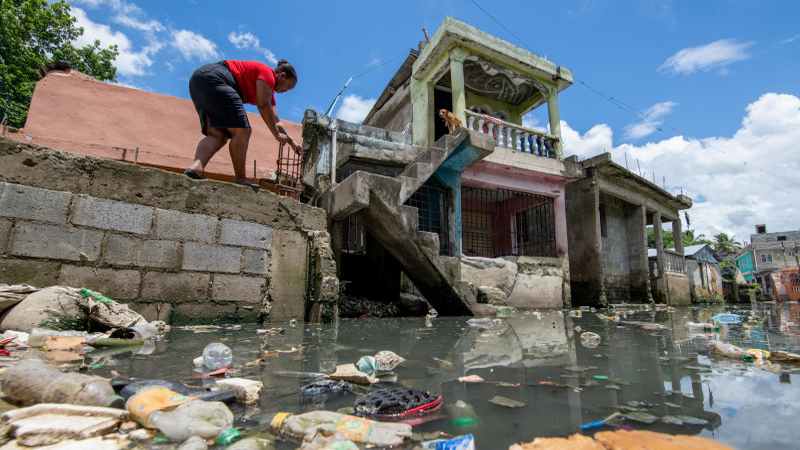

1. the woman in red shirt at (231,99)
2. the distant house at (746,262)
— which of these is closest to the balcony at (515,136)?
the woman in red shirt at (231,99)

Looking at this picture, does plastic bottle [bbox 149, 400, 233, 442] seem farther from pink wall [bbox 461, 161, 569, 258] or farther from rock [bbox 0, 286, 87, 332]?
pink wall [bbox 461, 161, 569, 258]

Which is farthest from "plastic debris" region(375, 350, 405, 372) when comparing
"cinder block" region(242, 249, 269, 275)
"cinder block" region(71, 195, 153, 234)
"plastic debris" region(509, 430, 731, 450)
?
"cinder block" region(71, 195, 153, 234)

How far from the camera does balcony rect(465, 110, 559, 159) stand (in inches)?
365

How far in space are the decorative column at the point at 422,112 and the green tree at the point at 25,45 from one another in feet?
39.8

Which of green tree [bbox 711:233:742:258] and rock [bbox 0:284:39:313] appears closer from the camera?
rock [bbox 0:284:39:313]

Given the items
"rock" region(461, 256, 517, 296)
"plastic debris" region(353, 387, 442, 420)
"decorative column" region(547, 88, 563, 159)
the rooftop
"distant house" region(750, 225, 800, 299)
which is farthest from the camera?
"distant house" region(750, 225, 800, 299)

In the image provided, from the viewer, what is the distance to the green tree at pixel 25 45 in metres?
12.5

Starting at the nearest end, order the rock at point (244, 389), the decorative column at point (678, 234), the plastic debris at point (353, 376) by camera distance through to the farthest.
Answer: the rock at point (244, 389), the plastic debris at point (353, 376), the decorative column at point (678, 234)

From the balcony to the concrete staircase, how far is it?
12.2 feet

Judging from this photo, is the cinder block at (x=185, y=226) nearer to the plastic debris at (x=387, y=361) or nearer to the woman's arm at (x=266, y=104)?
the woman's arm at (x=266, y=104)

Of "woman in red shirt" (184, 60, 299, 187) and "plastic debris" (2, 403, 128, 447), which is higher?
"woman in red shirt" (184, 60, 299, 187)

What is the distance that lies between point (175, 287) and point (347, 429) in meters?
3.20

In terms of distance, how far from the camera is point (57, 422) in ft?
3.33

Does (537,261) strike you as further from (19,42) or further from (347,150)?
(19,42)
